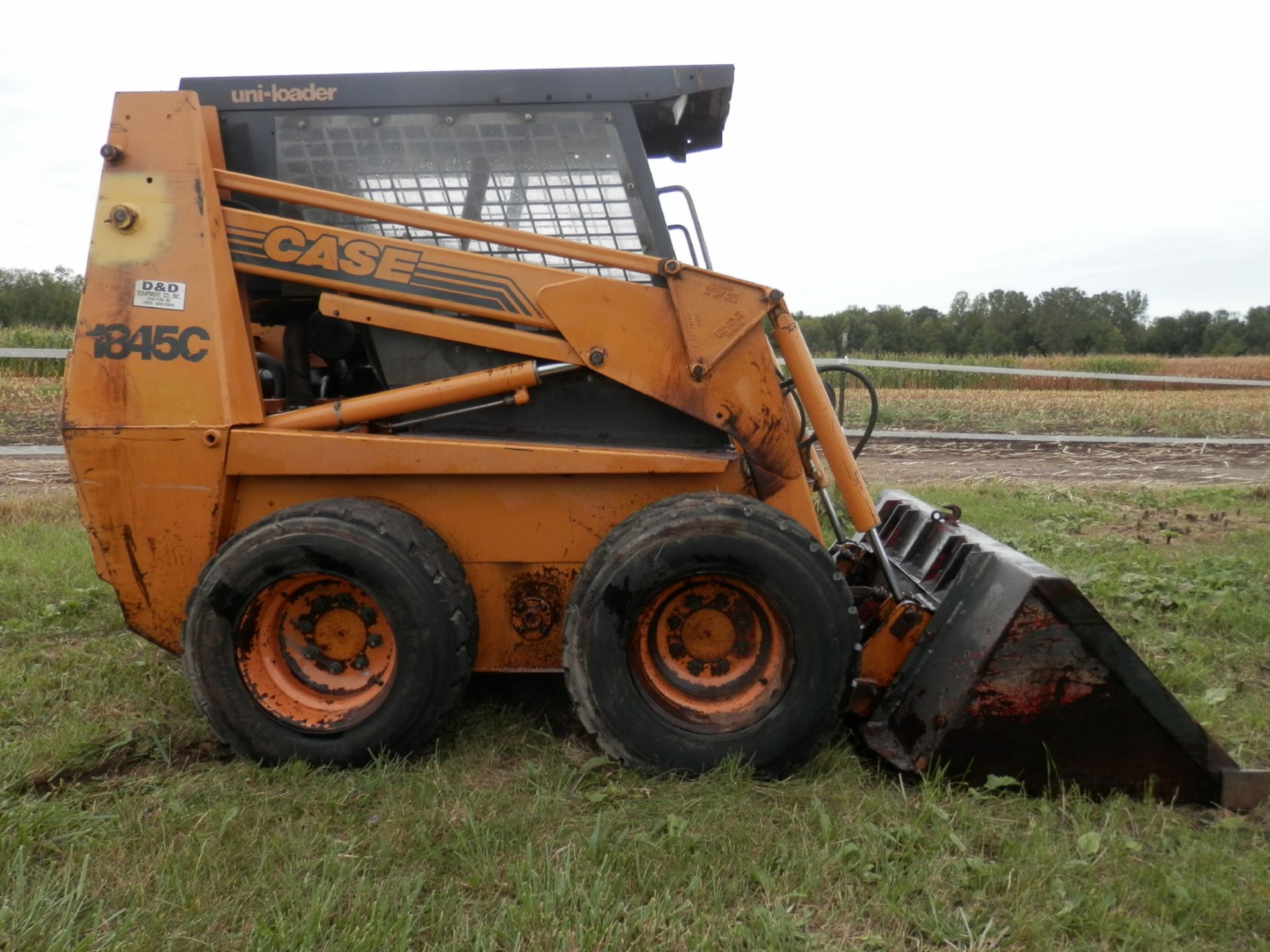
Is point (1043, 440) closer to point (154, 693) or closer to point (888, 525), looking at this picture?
point (888, 525)

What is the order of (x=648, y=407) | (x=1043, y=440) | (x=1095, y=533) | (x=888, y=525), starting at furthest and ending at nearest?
(x=1043, y=440) → (x=1095, y=533) → (x=888, y=525) → (x=648, y=407)

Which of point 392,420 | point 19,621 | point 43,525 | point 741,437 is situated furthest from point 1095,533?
point 43,525

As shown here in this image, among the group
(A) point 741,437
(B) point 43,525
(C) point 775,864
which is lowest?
(C) point 775,864

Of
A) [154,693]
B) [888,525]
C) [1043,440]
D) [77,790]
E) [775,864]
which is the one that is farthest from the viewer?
[1043,440]

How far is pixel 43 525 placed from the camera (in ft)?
21.3

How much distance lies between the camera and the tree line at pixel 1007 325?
80.7ft

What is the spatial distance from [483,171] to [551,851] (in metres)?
2.39

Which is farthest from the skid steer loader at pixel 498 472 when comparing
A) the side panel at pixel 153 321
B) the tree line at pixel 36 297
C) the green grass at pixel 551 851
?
the tree line at pixel 36 297

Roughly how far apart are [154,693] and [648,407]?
2290 millimetres

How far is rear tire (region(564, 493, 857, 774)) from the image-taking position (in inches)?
114

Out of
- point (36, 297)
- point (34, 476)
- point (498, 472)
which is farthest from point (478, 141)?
point (36, 297)

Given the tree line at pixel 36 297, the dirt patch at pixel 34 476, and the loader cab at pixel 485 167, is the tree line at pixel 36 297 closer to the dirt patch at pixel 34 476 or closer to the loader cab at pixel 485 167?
the dirt patch at pixel 34 476

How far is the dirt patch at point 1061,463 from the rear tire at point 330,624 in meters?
5.97

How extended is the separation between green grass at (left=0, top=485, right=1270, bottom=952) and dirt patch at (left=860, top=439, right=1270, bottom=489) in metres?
5.71
